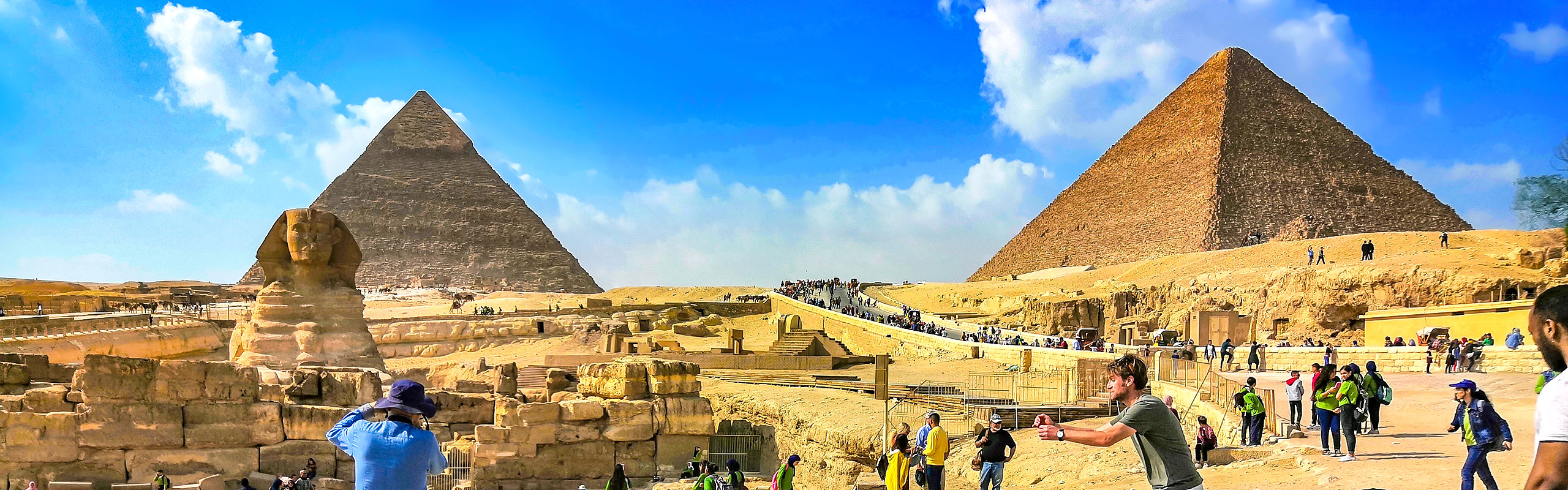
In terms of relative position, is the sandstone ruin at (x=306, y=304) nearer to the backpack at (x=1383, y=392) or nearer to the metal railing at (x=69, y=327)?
the metal railing at (x=69, y=327)

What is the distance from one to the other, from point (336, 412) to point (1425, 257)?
27642 millimetres

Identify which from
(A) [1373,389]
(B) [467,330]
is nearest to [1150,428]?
(A) [1373,389]

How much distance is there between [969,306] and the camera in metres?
41.8

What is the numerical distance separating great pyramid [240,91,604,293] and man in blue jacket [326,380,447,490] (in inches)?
4622

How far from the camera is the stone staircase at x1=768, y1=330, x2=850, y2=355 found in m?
18.3

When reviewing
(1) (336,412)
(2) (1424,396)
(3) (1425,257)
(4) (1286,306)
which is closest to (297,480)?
(1) (336,412)

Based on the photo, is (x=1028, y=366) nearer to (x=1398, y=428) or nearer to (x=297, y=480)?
(x=1398, y=428)

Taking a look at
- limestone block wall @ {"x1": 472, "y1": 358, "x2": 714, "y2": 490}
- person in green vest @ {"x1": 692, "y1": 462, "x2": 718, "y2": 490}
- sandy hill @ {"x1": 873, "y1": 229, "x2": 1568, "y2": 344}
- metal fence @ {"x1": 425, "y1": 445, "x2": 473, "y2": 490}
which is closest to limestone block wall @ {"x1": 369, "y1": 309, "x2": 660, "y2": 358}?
sandy hill @ {"x1": 873, "y1": 229, "x2": 1568, "y2": 344}

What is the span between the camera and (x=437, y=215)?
447 ft

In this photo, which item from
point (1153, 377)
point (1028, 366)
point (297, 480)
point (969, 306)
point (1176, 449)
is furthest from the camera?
point (969, 306)

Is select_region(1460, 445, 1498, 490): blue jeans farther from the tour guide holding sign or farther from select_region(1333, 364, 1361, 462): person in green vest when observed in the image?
the tour guide holding sign

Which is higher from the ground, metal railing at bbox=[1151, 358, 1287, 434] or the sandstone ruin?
the sandstone ruin

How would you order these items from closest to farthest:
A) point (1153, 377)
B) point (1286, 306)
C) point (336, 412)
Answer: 1. point (336, 412)
2. point (1153, 377)
3. point (1286, 306)

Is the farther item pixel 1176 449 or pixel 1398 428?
pixel 1398 428
